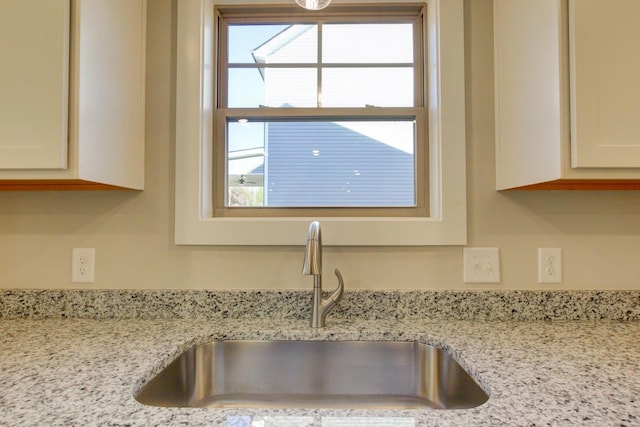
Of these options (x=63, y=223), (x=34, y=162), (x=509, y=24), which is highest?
(x=509, y=24)

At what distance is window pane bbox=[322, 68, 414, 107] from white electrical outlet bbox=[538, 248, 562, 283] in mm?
700

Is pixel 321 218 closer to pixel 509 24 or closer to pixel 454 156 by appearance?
pixel 454 156

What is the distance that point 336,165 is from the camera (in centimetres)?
130

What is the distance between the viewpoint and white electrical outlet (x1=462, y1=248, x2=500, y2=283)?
1.14 metres

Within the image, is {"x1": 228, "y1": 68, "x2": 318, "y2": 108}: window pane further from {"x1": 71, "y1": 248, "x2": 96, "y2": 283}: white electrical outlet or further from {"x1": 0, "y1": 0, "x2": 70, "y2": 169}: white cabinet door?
{"x1": 71, "y1": 248, "x2": 96, "y2": 283}: white electrical outlet

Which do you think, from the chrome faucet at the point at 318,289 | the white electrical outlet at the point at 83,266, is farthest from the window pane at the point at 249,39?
the white electrical outlet at the point at 83,266

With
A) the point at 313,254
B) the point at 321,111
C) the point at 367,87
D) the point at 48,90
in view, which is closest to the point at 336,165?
the point at 321,111

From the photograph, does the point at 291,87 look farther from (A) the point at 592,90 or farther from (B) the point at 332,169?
(A) the point at 592,90

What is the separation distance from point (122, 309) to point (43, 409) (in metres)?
0.60

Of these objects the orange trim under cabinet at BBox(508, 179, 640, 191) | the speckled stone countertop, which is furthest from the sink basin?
the orange trim under cabinet at BBox(508, 179, 640, 191)

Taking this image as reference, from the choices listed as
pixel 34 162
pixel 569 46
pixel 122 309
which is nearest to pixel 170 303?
pixel 122 309

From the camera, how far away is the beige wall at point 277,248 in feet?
3.74

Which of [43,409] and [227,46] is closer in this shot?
[43,409]

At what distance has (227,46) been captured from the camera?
1.33m
